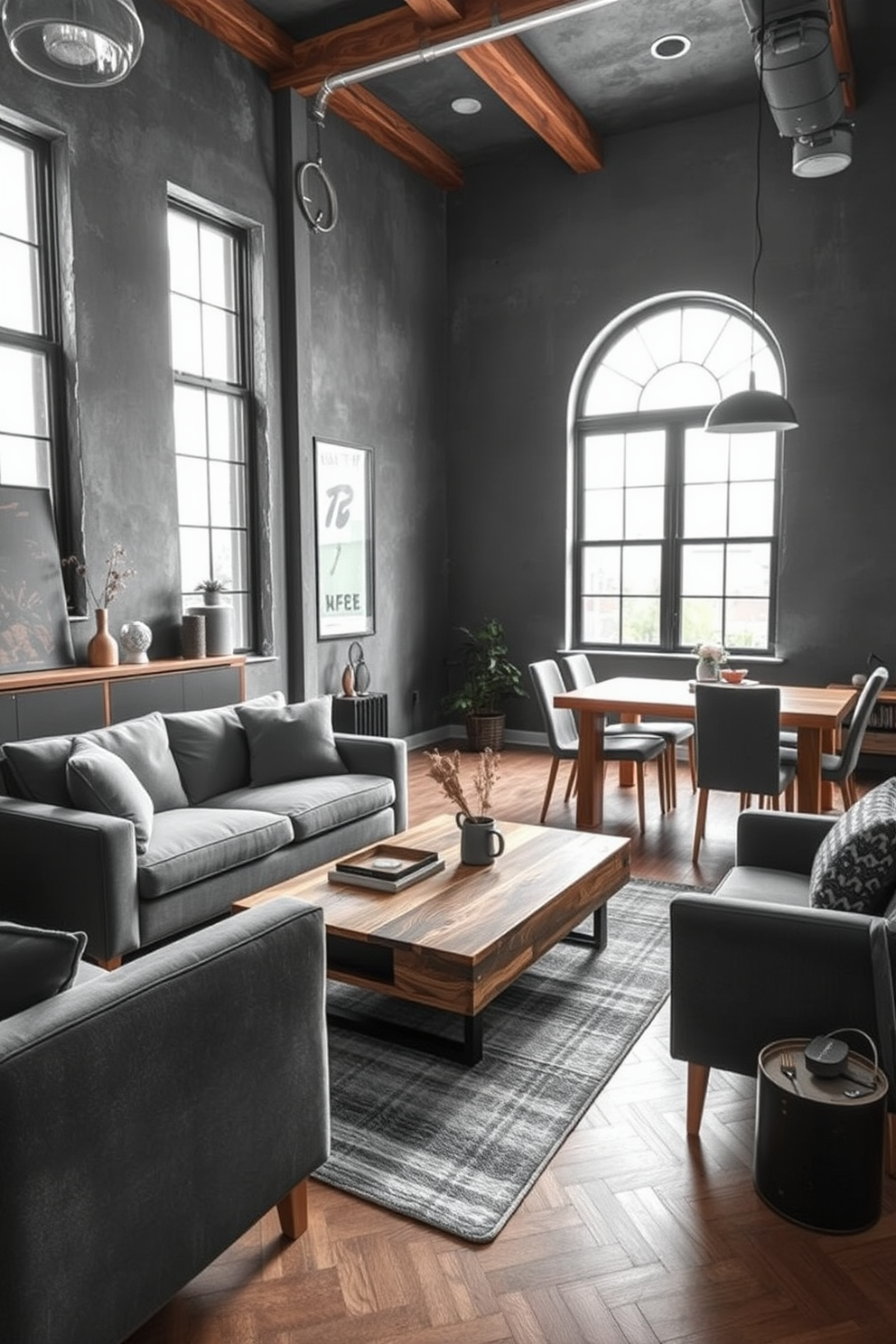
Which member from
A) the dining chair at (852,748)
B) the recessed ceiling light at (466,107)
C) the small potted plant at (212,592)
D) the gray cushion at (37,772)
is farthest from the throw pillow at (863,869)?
the recessed ceiling light at (466,107)

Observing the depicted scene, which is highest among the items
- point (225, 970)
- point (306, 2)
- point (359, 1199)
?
point (306, 2)

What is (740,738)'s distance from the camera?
14.3 ft

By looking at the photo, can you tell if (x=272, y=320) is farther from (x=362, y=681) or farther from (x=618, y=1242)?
(x=618, y=1242)

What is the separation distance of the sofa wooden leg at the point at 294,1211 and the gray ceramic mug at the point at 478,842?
1.32m

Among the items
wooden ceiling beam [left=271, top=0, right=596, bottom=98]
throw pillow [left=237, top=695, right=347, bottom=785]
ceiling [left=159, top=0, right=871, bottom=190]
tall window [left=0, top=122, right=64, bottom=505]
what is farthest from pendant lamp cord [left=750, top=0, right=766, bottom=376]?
tall window [left=0, top=122, right=64, bottom=505]

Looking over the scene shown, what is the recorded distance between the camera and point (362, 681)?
22.3 ft

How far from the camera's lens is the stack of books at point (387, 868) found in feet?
9.66

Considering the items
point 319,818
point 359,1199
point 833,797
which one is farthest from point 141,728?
point 833,797

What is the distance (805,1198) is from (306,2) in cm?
609

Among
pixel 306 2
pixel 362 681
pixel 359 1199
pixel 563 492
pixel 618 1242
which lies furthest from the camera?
pixel 563 492

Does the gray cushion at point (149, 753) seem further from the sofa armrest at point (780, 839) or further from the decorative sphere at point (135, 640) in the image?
the sofa armrest at point (780, 839)

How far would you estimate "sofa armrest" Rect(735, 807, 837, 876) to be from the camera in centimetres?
292

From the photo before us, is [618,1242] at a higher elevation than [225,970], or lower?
lower

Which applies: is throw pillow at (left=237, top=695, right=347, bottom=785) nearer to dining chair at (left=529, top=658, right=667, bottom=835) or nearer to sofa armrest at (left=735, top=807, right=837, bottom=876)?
dining chair at (left=529, top=658, right=667, bottom=835)
